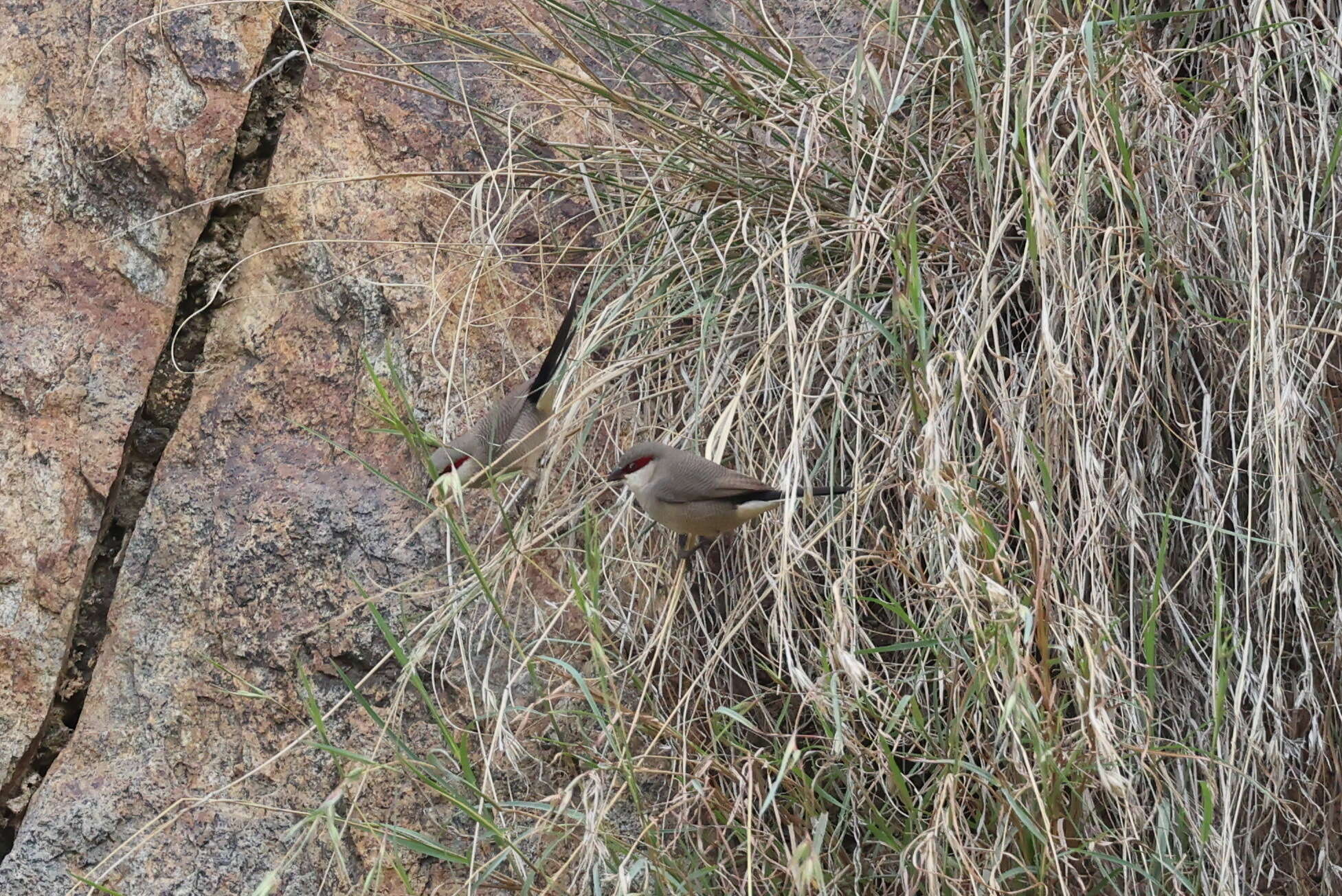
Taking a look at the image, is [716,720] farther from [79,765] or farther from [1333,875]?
[79,765]

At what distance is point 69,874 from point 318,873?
41 cm

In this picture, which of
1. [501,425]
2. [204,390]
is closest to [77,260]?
[204,390]

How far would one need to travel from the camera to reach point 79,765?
2.42 m

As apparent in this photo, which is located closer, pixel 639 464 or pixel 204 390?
pixel 639 464

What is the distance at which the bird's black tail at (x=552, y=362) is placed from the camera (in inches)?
97.6

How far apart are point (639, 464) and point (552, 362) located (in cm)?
32

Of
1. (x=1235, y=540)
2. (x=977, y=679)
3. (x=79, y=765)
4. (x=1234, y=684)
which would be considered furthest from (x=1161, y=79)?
(x=79, y=765)

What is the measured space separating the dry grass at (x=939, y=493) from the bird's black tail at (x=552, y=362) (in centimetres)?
8

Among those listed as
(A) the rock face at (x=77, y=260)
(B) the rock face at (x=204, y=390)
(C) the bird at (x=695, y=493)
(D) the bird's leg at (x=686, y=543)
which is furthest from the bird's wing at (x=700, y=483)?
(A) the rock face at (x=77, y=260)

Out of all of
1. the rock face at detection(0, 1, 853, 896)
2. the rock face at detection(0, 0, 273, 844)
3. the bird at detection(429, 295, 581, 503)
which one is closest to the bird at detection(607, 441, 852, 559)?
the bird at detection(429, 295, 581, 503)

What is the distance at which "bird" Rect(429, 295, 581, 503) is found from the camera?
2.33 metres

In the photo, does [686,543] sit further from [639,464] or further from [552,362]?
[552,362]

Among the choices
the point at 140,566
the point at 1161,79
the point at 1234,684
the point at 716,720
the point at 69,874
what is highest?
the point at 1161,79

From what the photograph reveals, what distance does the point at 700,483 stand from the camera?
214cm
